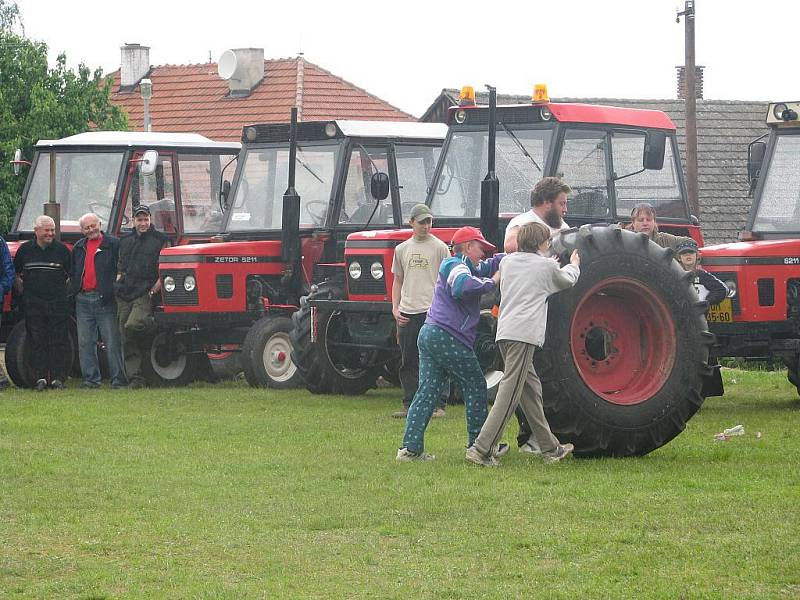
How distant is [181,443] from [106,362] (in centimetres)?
715

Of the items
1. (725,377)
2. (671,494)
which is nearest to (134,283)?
(725,377)

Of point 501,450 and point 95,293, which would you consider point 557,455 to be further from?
point 95,293

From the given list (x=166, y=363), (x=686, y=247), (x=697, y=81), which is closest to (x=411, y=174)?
(x=166, y=363)

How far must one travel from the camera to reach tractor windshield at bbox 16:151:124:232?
18.0 m

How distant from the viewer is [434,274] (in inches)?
515

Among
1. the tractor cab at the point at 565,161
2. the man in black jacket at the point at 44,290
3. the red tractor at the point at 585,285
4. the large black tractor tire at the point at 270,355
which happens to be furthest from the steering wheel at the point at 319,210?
the man in black jacket at the point at 44,290

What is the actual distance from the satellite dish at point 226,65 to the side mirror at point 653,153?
16970 millimetres

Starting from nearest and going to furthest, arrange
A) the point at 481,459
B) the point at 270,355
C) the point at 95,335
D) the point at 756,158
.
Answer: the point at 481,459 → the point at 756,158 → the point at 270,355 → the point at 95,335

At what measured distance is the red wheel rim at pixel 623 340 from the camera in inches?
409

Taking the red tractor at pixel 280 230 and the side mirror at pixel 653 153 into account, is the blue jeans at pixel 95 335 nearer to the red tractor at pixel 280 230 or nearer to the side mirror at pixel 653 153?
the red tractor at pixel 280 230

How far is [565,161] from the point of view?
1427cm

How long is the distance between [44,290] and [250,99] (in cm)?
2261

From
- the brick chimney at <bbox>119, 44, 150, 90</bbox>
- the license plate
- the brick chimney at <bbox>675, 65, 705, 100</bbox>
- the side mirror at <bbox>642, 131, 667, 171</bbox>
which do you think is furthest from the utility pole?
the brick chimney at <bbox>119, 44, 150, 90</bbox>

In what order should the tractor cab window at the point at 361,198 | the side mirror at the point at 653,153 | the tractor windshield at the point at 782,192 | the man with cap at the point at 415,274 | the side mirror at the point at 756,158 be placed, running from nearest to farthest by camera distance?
the man with cap at the point at 415,274
the side mirror at the point at 653,153
the tractor windshield at the point at 782,192
the side mirror at the point at 756,158
the tractor cab window at the point at 361,198
